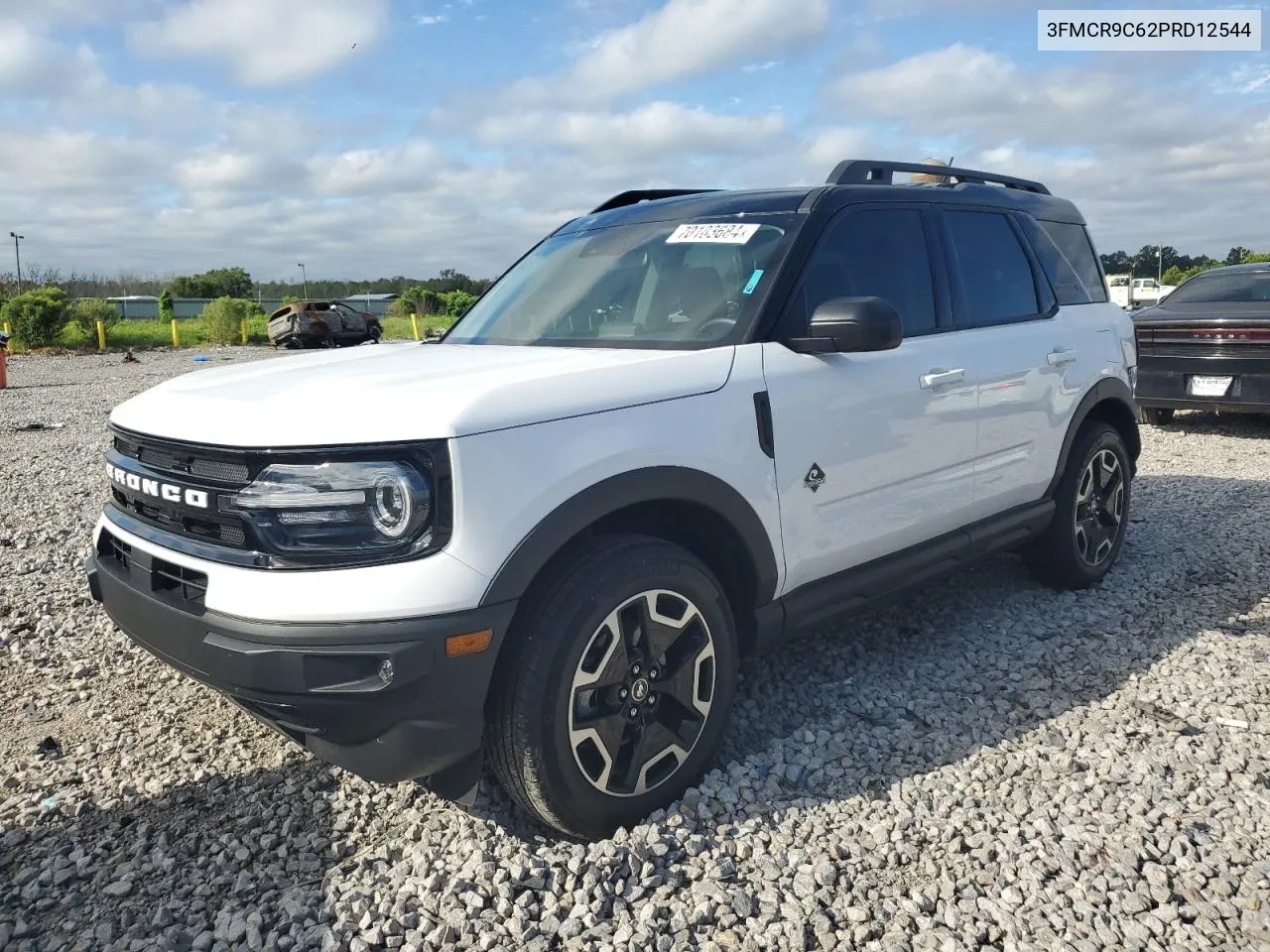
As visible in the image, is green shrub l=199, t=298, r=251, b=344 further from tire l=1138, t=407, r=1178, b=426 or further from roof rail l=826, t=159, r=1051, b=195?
roof rail l=826, t=159, r=1051, b=195

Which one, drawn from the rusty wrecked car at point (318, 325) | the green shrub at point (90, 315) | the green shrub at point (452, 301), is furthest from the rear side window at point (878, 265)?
the green shrub at point (452, 301)

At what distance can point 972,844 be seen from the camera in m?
2.69

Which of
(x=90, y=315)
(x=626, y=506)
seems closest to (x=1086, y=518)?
(x=626, y=506)

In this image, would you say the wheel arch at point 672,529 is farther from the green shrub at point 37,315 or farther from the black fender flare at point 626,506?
the green shrub at point 37,315

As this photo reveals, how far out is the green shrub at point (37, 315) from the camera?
87.7 ft

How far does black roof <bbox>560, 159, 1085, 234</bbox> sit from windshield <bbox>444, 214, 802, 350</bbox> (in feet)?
0.28

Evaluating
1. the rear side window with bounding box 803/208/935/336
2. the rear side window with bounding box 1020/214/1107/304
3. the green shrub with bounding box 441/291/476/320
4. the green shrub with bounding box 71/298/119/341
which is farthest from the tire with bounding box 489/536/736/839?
the green shrub with bounding box 441/291/476/320

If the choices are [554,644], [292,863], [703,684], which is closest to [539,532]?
[554,644]

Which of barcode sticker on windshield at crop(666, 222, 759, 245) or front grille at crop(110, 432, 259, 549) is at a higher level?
barcode sticker on windshield at crop(666, 222, 759, 245)

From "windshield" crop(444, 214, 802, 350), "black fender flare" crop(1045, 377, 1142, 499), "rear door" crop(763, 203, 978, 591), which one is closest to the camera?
"rear door" crop(763, 203, 978, 591)

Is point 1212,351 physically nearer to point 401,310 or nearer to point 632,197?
point 632,197

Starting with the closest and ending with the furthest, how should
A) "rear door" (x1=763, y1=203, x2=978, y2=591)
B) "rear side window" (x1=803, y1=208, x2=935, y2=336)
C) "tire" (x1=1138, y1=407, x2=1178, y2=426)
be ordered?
"rear door" (x1=763, y1=203, x2=978, y2=591)
"rear side window" (x1=803, y1=208, x2=935, y2=336)
"tire" (x1=1138, y1=407, x2=1178, y2=426)

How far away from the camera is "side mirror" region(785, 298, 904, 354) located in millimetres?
2979

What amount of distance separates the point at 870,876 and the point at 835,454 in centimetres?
130
